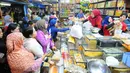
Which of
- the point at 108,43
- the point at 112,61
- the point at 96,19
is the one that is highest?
the point at 96,19

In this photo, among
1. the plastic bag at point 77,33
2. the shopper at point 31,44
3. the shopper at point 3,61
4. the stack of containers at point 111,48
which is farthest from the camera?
the plastic bag at point 77,33

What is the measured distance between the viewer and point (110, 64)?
1.70m

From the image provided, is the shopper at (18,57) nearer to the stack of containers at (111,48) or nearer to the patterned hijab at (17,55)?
the patterned hijab at (17,55)

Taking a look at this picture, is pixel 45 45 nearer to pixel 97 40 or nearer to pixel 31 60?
pixel 31 60

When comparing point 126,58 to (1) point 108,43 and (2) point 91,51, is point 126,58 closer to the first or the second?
(1) point 108,43

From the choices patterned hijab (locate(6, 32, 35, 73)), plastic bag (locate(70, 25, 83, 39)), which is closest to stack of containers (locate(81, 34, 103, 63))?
plastic bag (locate(70, 25, 83, 39))

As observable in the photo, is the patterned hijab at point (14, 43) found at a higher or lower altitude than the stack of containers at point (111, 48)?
higher

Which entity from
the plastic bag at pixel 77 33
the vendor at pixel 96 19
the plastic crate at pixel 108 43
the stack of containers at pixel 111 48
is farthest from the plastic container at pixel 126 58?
the vendor at pixel 96 19

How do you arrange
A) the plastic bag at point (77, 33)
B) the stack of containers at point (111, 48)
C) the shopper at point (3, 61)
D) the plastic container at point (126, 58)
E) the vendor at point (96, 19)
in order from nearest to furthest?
the plastic container at point (126, 58)
the stack of containers at point (111, 48)
the shopper at point (3, 61)
the plastic bag at point (77, 33)
the vendor at point (96, 19)

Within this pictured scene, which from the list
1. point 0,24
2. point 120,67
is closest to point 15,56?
point 120,67

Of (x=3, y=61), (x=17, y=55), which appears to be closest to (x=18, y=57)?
(x=17, y=55)

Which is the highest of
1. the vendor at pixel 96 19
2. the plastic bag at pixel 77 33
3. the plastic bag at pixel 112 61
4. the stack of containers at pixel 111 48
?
the vendor at pixel 96 19

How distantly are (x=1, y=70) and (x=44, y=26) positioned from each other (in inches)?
43.6

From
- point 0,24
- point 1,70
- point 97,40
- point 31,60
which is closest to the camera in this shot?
point 31,60
